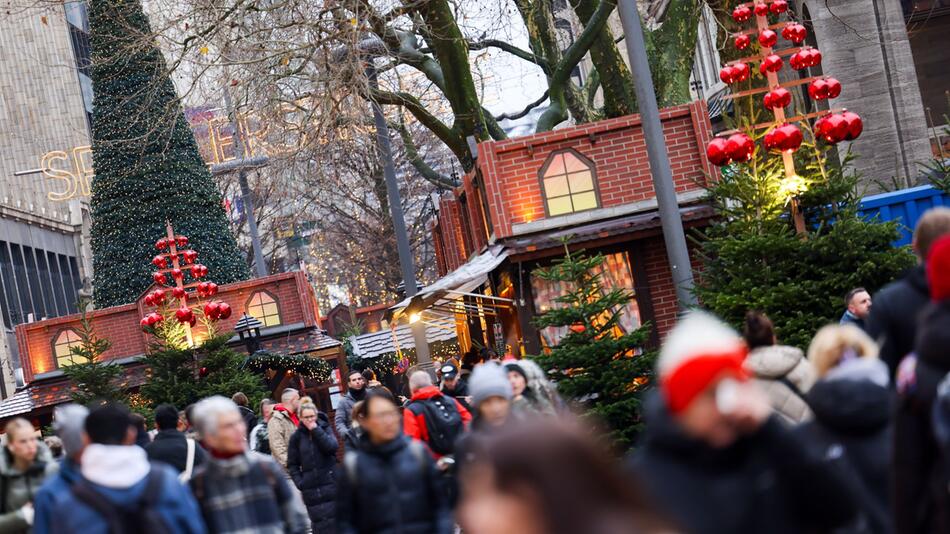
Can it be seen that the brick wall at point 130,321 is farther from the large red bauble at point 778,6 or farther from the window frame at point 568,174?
the large red bauble at point 778,6

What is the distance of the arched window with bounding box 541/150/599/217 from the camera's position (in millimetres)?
21219

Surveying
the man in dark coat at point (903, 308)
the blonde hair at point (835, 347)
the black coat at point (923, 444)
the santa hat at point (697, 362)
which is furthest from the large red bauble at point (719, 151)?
the santa hat at point (697, 362)

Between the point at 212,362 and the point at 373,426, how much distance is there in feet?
69.6

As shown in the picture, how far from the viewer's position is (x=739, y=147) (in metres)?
14.7

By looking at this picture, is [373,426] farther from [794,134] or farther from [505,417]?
[794,134]

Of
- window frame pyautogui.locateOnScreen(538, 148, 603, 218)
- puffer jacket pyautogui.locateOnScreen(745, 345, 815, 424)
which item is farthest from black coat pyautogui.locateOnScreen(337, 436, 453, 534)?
window frame pyautogui.locateOnScreen(538, 148, 603, 218)

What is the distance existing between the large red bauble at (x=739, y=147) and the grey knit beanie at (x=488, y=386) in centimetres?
692

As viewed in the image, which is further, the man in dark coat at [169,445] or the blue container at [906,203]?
the blue container at [906,203]

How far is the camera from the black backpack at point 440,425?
10.7m

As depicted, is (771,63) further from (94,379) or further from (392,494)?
(94,379)

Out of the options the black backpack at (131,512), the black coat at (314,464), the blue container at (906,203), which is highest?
the blue container at (906,203)

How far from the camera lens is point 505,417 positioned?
8398 millimetres

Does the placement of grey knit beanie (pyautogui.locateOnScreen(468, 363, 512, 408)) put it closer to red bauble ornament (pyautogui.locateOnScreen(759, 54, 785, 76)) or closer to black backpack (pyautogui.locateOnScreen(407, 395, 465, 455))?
black backpack (pyautogui.locateOnScreen(407, 395, 465, 455))

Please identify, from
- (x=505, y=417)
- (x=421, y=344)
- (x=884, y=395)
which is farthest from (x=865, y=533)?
(x=421, y=344)
